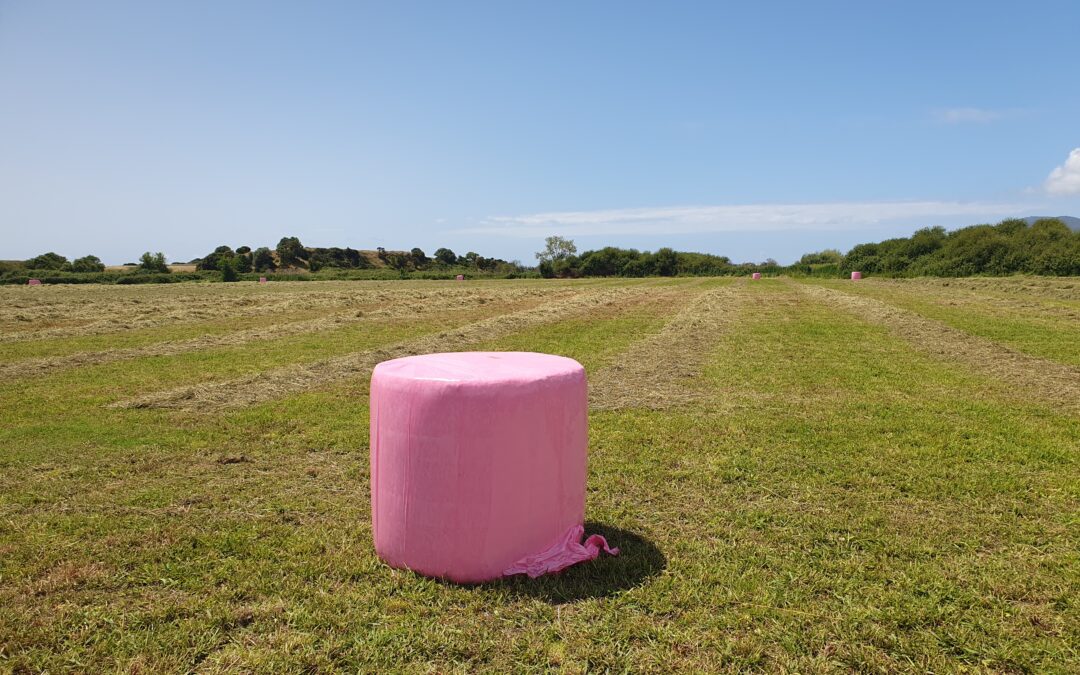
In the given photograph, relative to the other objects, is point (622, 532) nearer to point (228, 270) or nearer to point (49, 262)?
point (228, 270)

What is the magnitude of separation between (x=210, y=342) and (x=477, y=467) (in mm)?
14190

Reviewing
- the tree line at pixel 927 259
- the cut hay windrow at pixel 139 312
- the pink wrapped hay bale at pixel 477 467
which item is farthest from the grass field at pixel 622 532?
the tree line at pixel 927 259

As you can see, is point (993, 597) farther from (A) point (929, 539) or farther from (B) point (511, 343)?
(B) point (511, 343)

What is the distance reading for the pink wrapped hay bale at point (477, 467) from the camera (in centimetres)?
353

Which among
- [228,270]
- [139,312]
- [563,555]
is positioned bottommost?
[563,555]

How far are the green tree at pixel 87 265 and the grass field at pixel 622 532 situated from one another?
80586 millimetres

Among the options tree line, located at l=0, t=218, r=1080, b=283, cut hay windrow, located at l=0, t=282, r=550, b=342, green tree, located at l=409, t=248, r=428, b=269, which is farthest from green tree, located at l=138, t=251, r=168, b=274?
cut hay windrow, located at l=0, t=282, r=550, b=342

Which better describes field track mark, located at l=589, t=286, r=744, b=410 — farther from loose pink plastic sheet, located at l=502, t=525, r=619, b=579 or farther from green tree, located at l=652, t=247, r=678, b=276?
green tree, located at l=652, t=247, r=678, b=276

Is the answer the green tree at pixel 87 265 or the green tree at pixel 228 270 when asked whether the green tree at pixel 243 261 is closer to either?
the green tree at pixel 228 270

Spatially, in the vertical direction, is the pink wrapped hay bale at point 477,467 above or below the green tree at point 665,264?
below

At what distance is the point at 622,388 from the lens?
9.57 m

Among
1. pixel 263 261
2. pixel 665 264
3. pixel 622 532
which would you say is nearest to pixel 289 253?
pixel 263 261

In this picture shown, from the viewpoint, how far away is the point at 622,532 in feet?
14.5

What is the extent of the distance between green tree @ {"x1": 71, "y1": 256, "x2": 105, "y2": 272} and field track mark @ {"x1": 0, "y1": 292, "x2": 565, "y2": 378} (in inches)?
A: 2756
